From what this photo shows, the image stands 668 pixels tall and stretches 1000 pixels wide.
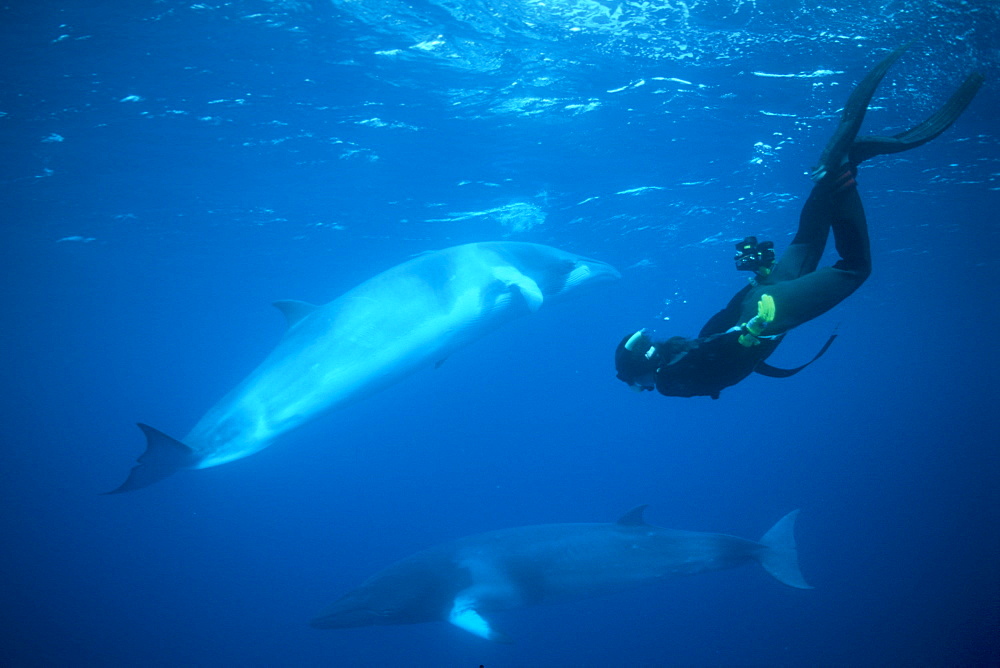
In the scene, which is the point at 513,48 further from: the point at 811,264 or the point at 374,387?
the point at 811,264

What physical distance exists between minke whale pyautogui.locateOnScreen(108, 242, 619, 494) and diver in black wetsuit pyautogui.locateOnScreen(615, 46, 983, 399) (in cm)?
572

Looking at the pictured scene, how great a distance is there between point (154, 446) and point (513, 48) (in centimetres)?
964

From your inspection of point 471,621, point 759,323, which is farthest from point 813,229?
point 471,621

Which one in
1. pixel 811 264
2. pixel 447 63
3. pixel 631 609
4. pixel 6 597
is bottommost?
pixel 6 597

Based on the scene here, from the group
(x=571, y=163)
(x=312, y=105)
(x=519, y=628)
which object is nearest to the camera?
(x=312, y=105)

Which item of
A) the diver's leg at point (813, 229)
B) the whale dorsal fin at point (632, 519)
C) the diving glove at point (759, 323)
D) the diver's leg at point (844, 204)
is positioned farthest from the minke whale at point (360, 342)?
the diving glove at point (759, 323)

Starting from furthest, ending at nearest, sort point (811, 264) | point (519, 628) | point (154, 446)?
point (519, 628) → point (154, 446) → point (811, 264)

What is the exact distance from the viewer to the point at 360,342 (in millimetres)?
8836

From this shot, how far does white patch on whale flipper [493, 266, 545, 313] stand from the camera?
31.2ft

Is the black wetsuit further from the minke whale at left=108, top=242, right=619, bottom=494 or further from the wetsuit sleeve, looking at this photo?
the minke whale at left=108, top=242, right=619, bottom=494

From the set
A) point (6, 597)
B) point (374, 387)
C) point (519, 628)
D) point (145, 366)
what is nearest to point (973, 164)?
point (374, 387)

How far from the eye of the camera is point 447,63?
1089cm

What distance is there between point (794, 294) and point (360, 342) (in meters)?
7.14

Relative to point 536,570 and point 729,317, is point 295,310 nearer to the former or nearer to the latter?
point 536,570
